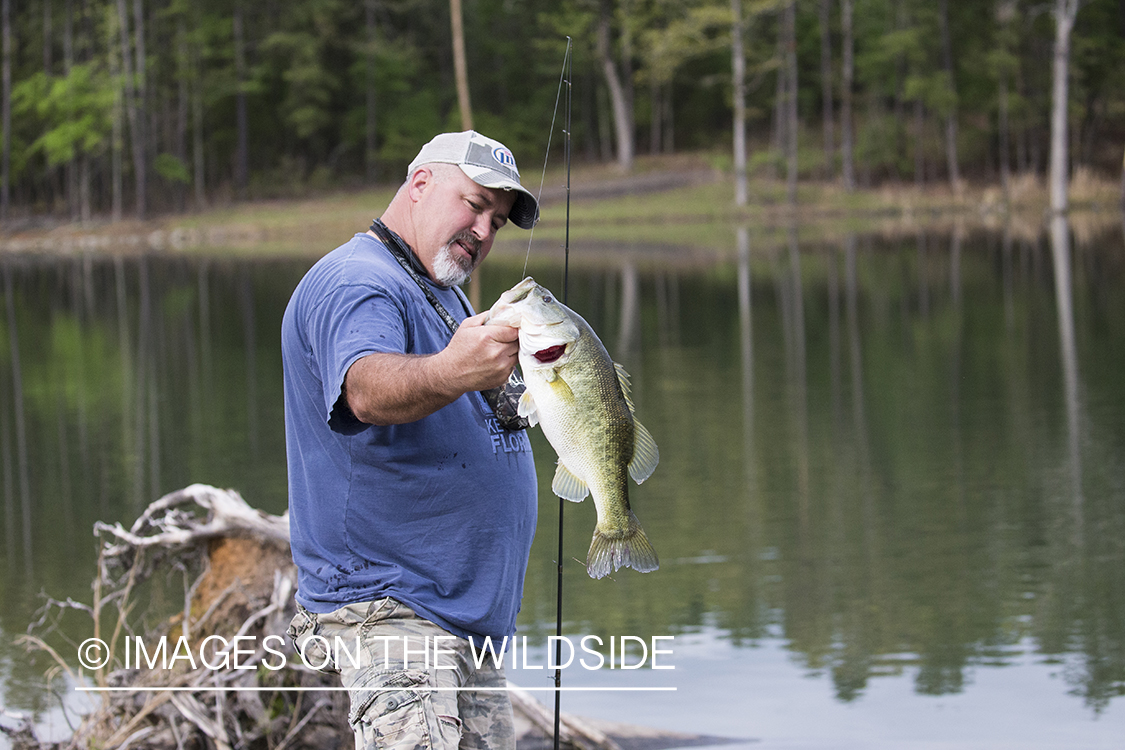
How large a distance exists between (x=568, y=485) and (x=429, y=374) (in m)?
0.49

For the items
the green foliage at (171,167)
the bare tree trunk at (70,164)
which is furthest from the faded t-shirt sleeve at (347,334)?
the bare tree trunk at (70,164)

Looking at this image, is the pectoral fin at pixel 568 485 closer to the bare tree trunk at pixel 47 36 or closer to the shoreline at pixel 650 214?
the shoreline at pixel 650 214

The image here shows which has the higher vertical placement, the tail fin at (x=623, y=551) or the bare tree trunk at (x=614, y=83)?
the bare tree trunk at (x=614, y=83)

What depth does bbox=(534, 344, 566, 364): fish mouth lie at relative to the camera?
9.05ft

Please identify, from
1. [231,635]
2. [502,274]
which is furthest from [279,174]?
[231,635]

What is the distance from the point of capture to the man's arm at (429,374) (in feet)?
8.86

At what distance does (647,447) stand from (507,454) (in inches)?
20.2

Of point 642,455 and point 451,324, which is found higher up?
point 451,324

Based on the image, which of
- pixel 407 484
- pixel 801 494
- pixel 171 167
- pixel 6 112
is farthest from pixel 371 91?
pixel 407 484

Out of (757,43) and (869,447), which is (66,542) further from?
(757,43)

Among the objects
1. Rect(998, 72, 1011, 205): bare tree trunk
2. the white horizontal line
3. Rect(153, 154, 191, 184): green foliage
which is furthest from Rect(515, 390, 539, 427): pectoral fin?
Rect(153, 154, 191, 184): green foliage

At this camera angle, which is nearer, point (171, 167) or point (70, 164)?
point (171, 167)

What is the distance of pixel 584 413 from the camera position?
2898 millimetres

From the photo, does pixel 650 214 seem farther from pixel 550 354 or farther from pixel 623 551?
pixel 550 354
